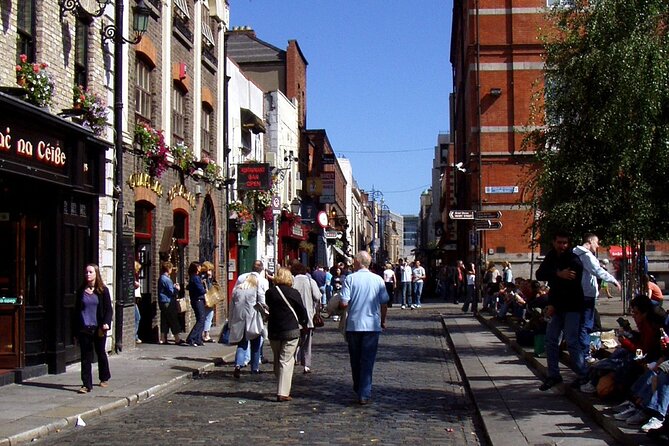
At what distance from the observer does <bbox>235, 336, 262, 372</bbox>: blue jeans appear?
14305 millimetres

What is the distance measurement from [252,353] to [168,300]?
4.79 m

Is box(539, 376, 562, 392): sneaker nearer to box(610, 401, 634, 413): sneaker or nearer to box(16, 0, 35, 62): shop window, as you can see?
box(610, 401, 634, 413): sneaker

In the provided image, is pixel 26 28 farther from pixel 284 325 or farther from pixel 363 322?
pixel 363 322

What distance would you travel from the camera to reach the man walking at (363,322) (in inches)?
439

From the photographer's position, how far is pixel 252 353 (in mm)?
14852

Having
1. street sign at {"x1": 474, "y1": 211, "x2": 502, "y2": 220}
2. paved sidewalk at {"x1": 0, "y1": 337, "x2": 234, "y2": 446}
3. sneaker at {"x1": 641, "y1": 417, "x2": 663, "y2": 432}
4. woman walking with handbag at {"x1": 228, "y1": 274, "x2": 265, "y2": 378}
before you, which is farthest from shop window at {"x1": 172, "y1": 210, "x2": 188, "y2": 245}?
sneaker at {"x1": 641, "y1": 417, "x2": 663, "y2": 432}

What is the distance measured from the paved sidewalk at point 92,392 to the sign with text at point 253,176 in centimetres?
986

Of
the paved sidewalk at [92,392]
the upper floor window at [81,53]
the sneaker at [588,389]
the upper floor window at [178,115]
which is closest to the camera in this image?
the paved sidewalk at [92,392]

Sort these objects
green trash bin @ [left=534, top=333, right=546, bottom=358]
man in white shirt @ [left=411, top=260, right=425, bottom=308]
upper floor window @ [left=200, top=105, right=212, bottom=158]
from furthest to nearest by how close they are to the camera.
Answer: man in white shirt @ [left=411, top=260, right=425, bottom=308] → upper floor window @ [left=200, top=105, right=212, bottom=158] → green trash bin @ [left=534, top=333, right=546, bottom=358]

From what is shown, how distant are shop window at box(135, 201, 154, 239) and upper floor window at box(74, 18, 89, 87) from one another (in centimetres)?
365

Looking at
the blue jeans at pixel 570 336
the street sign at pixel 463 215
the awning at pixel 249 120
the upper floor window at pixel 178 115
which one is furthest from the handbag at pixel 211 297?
the awning at pixel 249 120

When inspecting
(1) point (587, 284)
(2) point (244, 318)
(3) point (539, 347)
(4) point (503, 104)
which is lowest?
(3) point (539, 347)

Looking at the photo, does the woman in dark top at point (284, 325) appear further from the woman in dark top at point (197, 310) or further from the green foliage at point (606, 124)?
the woman in dark top at point (197, 310)

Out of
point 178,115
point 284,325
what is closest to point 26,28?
point 284,325
